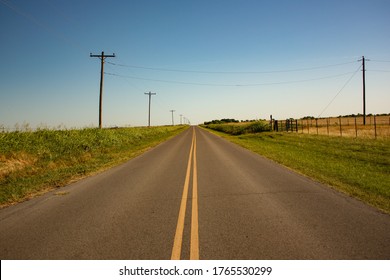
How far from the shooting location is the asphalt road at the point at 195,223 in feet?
12.4

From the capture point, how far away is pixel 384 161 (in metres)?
12.0

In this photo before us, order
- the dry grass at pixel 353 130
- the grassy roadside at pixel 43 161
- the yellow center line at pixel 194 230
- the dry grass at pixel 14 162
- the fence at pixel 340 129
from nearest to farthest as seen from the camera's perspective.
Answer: the yellow center line at pixel 194 230 → the grassy roadside at pixel 43 161 → the dry grass at pixel 14 162 → the dry grass at pixel 353 130 → the fence at pixel 340 129

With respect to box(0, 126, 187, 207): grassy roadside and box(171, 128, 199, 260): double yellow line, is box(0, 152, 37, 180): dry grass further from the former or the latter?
box(171, 128, 199, 260): double yellow line

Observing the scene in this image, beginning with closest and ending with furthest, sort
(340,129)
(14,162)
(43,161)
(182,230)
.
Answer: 1. (182,230)
2. (14,162)
3. (43,161)
4. (340,129)

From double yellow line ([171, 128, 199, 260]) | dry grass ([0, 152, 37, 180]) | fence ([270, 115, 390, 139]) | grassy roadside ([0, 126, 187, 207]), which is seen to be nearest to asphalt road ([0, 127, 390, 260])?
double yellow line ([171, 128, 199, 260])

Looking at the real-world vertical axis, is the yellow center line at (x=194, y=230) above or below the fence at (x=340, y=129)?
below

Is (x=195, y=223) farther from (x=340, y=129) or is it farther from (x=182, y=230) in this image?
(x=340, y=129)

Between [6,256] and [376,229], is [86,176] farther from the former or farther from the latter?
[376,229]

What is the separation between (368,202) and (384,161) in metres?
7.68

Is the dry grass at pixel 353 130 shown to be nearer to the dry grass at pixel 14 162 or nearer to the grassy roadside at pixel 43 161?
the grassy roadside at pixel 43 161

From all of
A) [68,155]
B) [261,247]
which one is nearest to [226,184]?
[261,247]

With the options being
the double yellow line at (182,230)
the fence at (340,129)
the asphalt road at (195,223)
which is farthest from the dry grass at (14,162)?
the fence at (340,129)

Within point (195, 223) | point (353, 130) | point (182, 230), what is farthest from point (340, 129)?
point (182, 230)

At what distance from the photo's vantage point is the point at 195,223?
4.89 m
